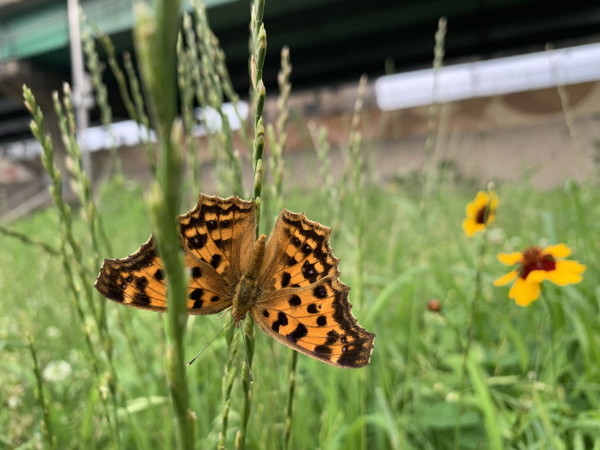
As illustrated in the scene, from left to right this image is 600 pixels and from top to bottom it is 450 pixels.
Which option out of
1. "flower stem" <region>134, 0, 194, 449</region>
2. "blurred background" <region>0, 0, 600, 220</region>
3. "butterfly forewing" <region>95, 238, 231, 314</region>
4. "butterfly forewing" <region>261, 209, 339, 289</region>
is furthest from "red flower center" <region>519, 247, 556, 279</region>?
"blurred background" <region>0, 0, 600, 220</region>

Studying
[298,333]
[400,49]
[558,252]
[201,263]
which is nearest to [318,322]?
[298,333]

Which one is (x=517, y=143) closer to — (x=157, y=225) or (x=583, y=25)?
(x=583, y=25)

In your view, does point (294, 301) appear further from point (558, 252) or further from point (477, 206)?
point (477, 206)

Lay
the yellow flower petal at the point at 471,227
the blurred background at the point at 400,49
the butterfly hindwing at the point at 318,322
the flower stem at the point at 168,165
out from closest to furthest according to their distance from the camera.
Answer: the flower stem at the point at 168,165 < the butterfly hindwing at the point at 318,322 < the yellow flower petal at the point at 471,227 < the blurred background at the point at 400,49

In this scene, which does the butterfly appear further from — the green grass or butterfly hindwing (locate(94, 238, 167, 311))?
the green grass

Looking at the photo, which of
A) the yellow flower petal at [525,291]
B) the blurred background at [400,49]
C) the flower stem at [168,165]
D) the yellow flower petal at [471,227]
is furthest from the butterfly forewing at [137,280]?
the blurred background at [400,49]

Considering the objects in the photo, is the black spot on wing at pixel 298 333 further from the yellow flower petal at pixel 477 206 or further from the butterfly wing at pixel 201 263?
the yellow flower petal at pixel 477 206
